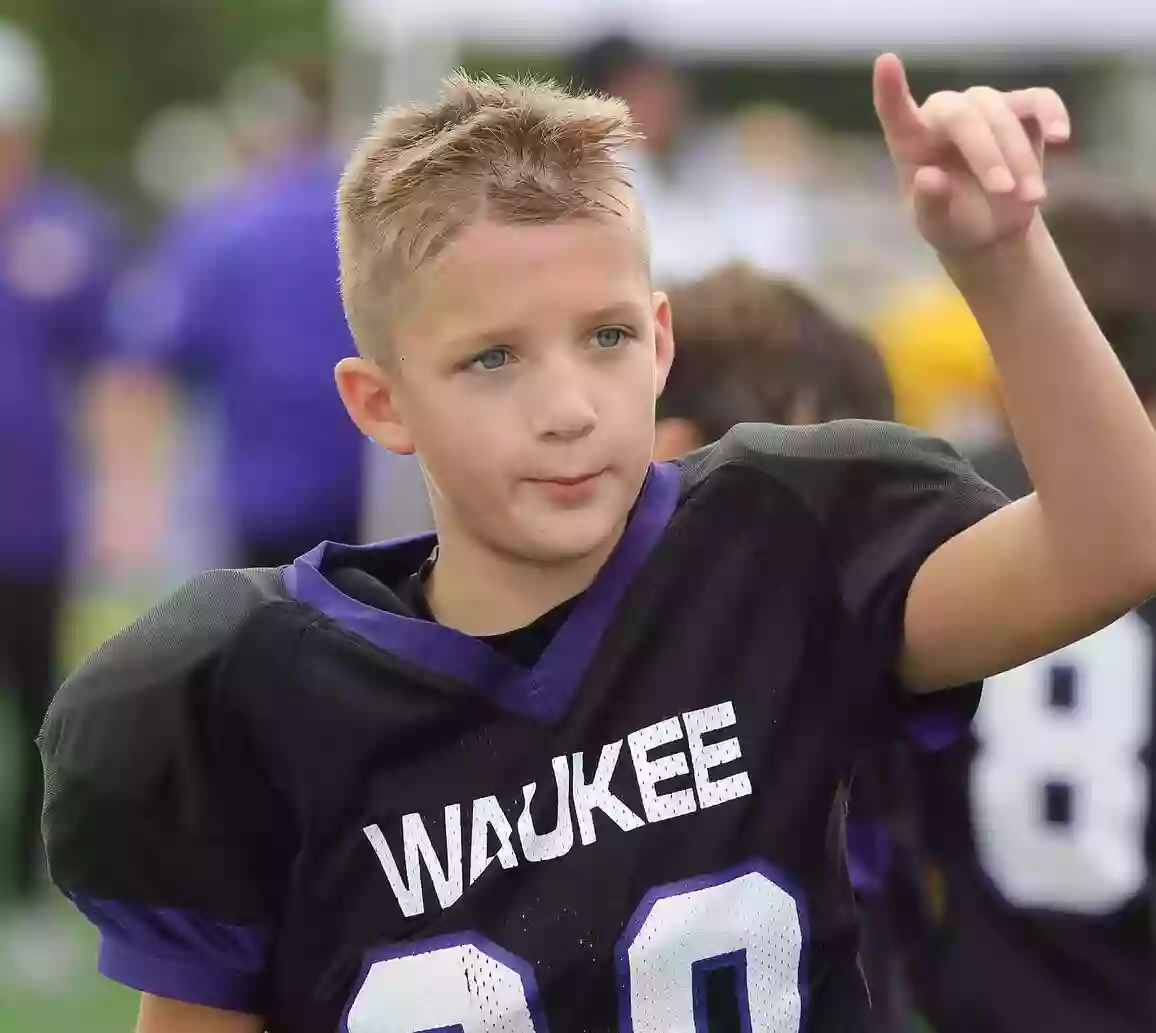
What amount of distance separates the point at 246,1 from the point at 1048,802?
2868 centimetres

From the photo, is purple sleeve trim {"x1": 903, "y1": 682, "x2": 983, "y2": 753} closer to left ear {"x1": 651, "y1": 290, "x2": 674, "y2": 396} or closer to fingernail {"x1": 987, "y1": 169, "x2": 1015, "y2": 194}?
left ear {"x1": 651, "y1": 290, "x2": 674, "y2": 396}

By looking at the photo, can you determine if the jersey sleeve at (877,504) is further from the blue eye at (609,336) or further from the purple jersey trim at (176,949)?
the purple jersey trim at (176,949)

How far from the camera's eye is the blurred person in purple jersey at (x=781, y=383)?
2629mm

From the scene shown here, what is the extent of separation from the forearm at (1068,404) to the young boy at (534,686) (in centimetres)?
8

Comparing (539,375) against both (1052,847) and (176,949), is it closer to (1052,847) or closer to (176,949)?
(176,949)

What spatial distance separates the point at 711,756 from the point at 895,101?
0.63 metres

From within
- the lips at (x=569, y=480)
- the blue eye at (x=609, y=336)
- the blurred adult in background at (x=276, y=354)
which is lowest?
the lips at (x=569, y=480)

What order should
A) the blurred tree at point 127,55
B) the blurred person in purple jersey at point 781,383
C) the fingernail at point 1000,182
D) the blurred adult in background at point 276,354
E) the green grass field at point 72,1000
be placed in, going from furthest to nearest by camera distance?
the blurred tree at point 127,55, the blurred adult in background at point 276,354, the green grass field at point 72,1000, the blurred person in purple jersey at point 781,383, the fingernail at point 1000,182

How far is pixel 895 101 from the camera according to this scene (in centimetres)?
162

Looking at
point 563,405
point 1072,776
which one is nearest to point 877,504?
point 563,405

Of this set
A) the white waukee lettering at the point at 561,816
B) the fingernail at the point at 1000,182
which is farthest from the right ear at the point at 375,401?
the fingernail at the point at 1000,182

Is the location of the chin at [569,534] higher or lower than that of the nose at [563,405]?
lower

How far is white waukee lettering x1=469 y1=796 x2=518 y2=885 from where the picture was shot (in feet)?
6.10

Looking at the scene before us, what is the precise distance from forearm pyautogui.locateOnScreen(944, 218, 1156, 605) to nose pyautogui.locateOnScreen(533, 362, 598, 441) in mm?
333
